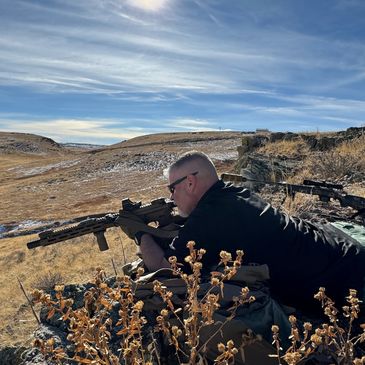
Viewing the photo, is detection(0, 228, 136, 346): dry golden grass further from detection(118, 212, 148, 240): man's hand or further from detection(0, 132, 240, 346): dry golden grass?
detection(118, 212, 148, 240): man's hand

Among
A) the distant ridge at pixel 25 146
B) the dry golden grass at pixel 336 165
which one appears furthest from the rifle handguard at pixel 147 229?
the distant ridge at pixel 25 146

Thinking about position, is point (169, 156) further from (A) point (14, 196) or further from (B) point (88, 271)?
(B) point (88, 271)

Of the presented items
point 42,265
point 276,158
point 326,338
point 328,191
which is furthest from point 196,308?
point 276,158

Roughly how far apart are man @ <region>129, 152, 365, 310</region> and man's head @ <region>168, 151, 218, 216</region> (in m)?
0.19

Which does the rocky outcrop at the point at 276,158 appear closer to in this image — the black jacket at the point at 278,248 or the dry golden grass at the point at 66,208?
the dry golden grass at the point at 66,208

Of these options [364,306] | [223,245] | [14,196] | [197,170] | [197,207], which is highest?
[197,170]

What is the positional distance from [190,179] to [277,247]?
905 millimetres

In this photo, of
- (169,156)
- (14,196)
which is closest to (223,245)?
(14,196)

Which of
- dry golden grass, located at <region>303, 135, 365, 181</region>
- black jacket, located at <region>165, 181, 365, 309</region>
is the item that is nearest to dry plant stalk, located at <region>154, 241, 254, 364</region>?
black jacket, located at <region>165, 181, 365, 309</region>

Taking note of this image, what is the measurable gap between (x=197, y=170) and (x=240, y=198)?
46cm

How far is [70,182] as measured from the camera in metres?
31.9

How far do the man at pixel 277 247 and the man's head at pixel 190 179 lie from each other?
0.19m

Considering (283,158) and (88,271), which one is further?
(283,158)

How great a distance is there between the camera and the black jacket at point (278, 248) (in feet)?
10.4
